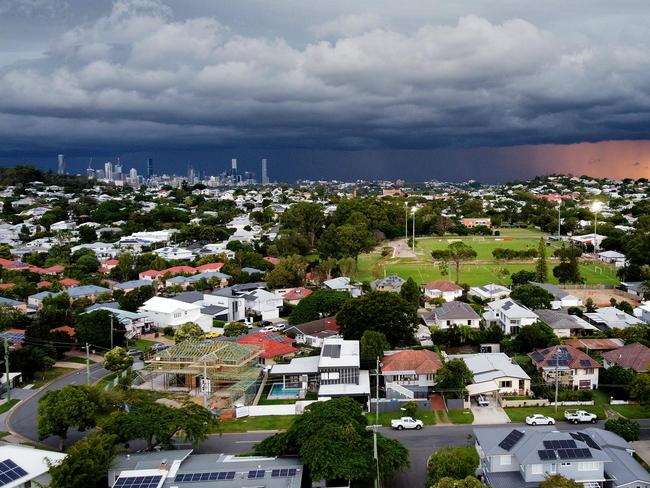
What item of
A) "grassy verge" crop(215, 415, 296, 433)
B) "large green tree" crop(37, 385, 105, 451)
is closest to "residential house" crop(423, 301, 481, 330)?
"grassy verge" crop(215, 415, 296, 433)

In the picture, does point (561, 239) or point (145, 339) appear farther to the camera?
point (561, 239)

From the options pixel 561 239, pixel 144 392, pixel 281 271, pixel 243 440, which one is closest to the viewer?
pixel 243 440

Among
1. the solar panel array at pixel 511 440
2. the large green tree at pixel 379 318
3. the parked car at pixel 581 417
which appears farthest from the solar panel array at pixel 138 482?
the large green tree at pixel 379 318

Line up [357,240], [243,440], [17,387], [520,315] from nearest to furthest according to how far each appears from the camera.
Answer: [243,440] < [17,387] < [520,315] < [357,240]

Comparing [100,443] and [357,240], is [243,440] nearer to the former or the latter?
[100,443]

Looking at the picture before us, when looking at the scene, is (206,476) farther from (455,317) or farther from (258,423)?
(455,317)

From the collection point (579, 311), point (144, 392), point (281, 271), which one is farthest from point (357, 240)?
point (144, 392)

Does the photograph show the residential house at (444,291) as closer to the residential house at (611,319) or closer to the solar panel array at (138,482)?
the residential house at (611,319)

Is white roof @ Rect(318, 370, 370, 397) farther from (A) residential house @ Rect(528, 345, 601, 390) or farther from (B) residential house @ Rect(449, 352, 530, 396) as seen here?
(A) residential house @ Rect(528, 345, 601, 390)
